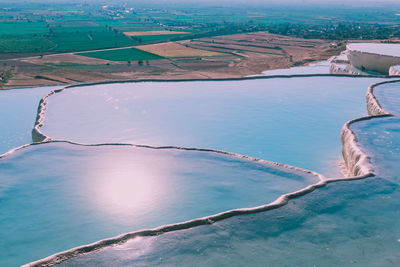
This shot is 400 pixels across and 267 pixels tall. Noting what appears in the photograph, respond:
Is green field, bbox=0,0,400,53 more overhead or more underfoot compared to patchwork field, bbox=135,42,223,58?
more overhead

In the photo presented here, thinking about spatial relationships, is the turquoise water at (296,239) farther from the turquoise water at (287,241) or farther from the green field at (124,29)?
the green field at (124,29)

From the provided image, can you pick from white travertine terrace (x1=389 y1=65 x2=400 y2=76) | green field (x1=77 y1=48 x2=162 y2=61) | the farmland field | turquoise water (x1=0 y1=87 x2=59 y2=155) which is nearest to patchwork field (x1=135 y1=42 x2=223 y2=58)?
the farmland field

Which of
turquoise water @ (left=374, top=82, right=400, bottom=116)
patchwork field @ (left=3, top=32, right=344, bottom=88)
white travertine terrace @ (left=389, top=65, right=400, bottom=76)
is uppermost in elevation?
white travertine terrace @ (left=389, top=65, right=400, bottom=76)

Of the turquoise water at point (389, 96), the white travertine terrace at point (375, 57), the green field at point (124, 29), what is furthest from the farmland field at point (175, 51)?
the turquoise water at point (389, 96)

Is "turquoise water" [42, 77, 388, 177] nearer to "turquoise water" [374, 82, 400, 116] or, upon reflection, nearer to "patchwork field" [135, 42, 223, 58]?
"turquoise water" [374, 82, 400, 116]

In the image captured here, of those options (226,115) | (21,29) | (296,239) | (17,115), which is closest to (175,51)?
(17,115)

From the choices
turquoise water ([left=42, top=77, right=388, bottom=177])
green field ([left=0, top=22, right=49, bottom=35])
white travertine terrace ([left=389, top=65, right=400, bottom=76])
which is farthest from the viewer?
green field ([left=0, top=22, right=49, bottom=35])

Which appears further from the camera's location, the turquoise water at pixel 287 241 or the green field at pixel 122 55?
the green field at pixel 122 55
